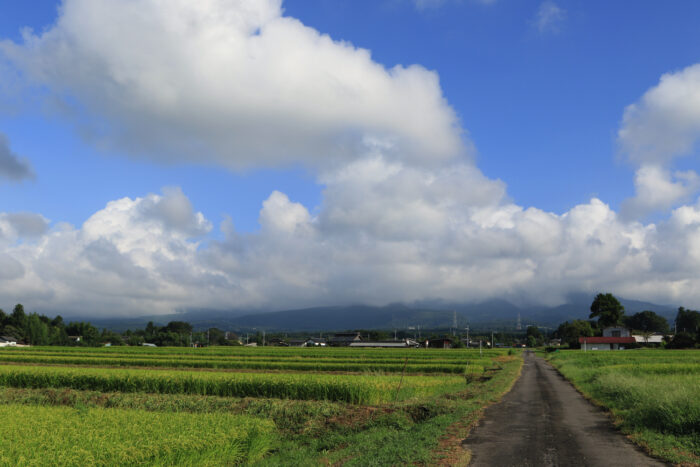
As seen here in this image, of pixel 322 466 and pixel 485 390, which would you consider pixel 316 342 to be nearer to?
pixel 485 390

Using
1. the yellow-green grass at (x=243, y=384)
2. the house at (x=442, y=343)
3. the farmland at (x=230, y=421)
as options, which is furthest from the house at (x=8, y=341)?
the house at (x=442, y=343)

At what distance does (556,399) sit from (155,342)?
156505 millimetres

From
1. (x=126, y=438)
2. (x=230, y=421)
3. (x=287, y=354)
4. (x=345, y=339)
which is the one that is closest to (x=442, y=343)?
(x=345, y=339)

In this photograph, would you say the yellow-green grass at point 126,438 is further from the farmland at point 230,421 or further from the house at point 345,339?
the house at point 345,339

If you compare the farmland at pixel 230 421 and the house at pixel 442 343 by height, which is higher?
the farmland at pixel 230 421

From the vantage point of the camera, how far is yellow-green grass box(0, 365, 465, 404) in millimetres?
25016

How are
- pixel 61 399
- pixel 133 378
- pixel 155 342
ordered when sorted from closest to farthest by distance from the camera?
pixel 61 399 → pixel 133 378 → pixel 155 342

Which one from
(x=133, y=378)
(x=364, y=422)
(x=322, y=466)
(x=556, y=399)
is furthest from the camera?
(x=133, y=378)

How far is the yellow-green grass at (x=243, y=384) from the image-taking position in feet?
82.1

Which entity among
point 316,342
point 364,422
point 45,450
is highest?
point 45,450

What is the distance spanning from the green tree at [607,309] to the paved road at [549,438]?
14580cm

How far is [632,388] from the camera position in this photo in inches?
912

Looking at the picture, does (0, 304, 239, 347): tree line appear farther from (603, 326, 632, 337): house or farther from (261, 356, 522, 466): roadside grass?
(603, 326, 632, 337): house

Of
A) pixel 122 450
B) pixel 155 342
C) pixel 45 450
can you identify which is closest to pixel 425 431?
pixel 122 450
